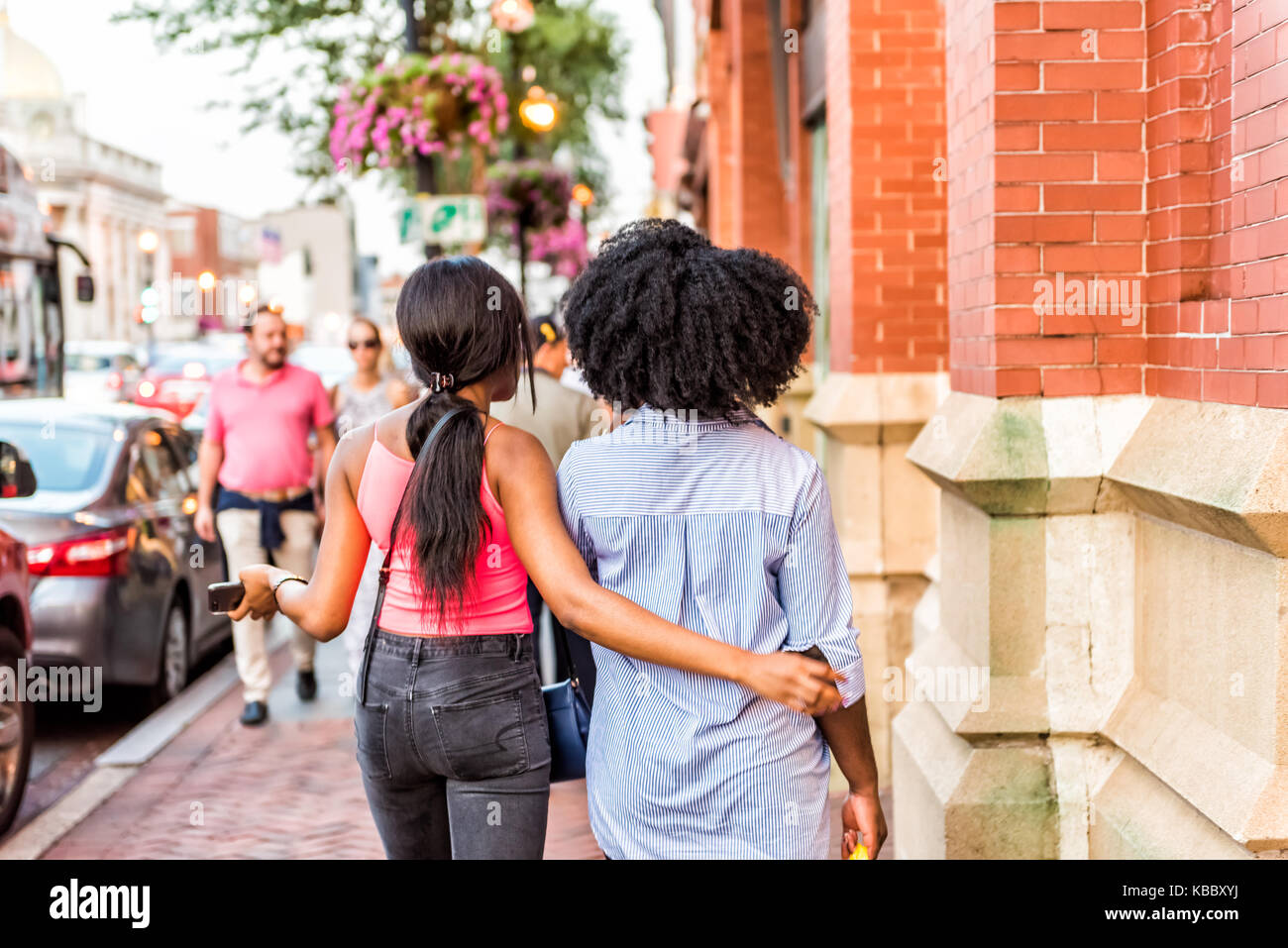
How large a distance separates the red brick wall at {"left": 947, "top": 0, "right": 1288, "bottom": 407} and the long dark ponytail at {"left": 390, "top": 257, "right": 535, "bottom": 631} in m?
1.52

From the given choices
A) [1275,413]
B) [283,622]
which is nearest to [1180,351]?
[1275,413]

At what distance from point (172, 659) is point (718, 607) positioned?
6.32 m

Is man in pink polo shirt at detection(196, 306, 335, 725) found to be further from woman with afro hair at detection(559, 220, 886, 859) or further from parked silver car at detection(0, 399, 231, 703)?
woman with afro hair at detection(559, 220, 886, 859)

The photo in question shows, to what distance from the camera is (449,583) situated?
2826 mm

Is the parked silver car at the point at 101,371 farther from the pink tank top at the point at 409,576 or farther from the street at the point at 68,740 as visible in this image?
the pink tank top at the point at 409,576

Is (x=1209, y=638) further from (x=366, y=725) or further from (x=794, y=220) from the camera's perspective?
(x=794, y=220)

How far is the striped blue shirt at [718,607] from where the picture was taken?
8.34ft

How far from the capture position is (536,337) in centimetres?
655

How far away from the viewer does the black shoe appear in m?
8.22

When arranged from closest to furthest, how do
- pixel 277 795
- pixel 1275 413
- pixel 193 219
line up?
pixel 1275 413
pixel 277 795
pixel 193 219

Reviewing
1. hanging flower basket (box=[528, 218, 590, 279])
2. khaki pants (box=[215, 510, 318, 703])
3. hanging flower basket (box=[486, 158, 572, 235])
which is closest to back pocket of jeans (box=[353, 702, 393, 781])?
khaki pants (box=[215, 510, 318, 703])

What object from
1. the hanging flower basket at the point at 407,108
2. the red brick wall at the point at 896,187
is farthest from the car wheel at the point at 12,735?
the hanging flower basket at the point at 407,108

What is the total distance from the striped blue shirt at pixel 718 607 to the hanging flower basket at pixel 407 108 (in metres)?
10.3
